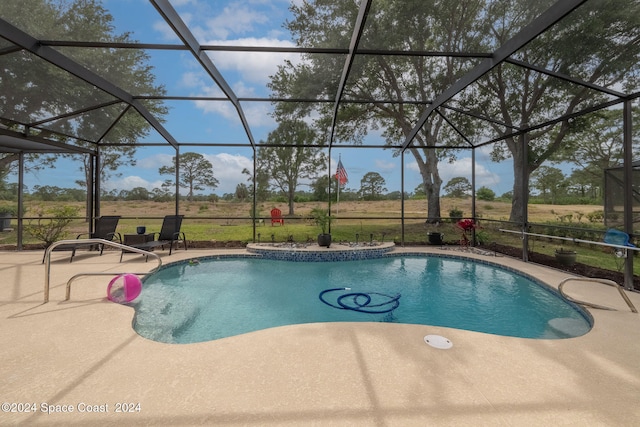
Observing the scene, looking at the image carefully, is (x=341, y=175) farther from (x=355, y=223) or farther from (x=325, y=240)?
(x=355, y=223)

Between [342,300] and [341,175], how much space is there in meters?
5.81

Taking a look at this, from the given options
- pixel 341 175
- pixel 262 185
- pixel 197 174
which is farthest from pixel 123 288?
pixel 262 185

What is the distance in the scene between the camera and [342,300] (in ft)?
14.7

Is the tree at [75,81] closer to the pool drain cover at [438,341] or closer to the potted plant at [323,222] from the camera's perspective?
the potted plant at [323,222]

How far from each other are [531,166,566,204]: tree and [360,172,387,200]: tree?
15.0ft

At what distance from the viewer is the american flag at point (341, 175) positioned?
950 cm

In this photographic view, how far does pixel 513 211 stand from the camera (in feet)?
26.6

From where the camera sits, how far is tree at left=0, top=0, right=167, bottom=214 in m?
3.86

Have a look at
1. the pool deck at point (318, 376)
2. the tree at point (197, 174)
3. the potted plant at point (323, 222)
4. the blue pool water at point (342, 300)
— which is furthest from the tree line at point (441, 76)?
the tree at point (197, 174)

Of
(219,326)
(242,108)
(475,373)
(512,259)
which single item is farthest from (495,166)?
(219,326)

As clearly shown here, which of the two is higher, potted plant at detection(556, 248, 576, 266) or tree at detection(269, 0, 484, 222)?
tree at detection(269, 0, 484, 222)

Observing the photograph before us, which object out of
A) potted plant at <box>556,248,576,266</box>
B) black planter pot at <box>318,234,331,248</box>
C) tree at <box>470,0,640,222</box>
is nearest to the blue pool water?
black planter pot at <box>318,234,331,248</box>

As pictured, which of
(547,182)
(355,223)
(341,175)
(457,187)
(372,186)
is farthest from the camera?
(355,223)

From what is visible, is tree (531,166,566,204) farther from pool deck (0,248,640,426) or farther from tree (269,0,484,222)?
pool deck (0,248,640,426)
